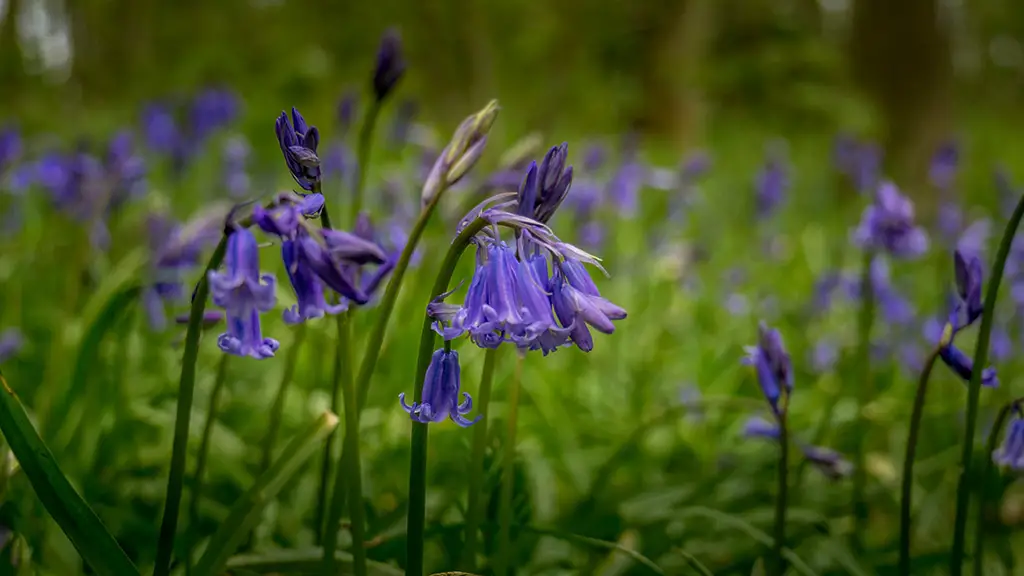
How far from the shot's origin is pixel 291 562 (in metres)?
1.42

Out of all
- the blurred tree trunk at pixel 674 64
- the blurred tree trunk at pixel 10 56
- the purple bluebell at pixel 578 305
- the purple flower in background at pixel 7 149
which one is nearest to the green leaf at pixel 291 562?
the purple bluebell at pixel 578 305

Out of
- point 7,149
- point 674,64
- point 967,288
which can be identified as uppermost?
point 674,64

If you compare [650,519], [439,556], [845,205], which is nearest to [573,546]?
[650,519]

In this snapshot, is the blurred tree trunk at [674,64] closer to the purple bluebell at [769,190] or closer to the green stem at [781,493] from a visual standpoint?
the purple bluebell at [769,190]

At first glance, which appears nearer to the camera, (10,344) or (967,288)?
(967,288)

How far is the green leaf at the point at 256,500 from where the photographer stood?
1.14m

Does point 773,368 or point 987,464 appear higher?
point 773,368

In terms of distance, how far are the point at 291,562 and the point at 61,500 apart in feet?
1.46

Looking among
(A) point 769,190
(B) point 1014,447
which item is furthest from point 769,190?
(B) point 1014,447

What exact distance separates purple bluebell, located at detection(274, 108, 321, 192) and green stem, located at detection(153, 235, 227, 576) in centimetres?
12

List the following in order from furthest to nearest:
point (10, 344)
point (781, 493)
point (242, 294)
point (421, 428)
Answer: point (10, 344), point (781, 493), point (421, 428), point (242, 294)

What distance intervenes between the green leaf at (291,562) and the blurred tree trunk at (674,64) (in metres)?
9.21

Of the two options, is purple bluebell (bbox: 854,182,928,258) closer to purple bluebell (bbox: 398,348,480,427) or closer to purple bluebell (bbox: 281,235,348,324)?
purple bluebell (bbox: 398,348,480,427)

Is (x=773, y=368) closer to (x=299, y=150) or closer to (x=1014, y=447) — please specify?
(x=1014, y=447)
